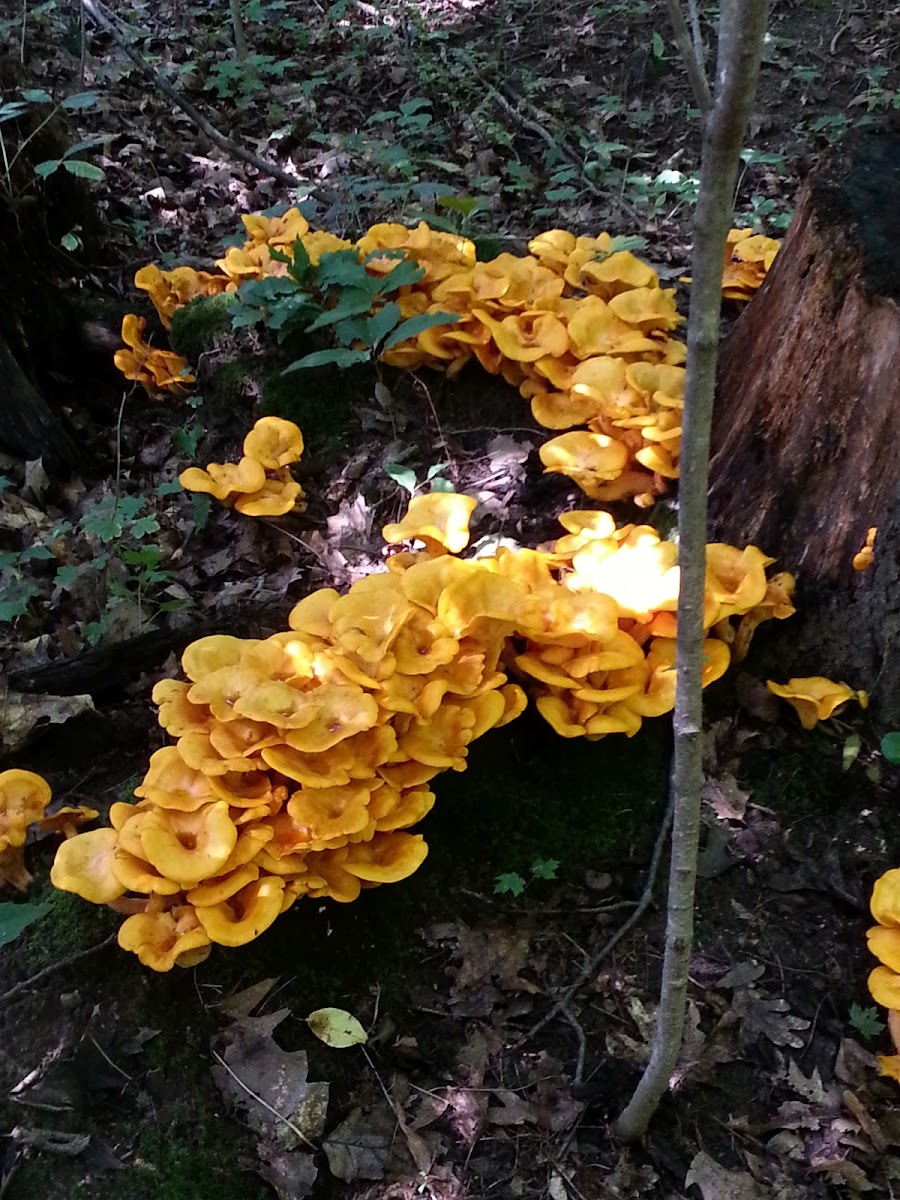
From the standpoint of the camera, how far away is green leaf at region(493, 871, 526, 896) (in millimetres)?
3373

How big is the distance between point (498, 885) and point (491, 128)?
8161 mm

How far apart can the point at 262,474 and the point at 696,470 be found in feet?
10.6

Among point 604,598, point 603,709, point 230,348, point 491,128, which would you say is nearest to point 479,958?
point 603,709

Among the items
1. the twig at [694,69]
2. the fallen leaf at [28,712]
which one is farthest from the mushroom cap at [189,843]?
Answer: the twig at [694,69]

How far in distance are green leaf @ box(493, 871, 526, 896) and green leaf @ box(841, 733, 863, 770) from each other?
1379mm

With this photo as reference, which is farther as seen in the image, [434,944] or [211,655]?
[434,944]

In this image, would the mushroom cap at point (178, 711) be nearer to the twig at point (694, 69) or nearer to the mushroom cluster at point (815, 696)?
the mushroom cluster at point (815, 696)

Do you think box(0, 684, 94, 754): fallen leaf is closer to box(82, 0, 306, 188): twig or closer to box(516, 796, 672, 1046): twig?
box(516, 796, 672, 1046): twig

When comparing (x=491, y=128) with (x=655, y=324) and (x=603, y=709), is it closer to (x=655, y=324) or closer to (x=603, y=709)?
(x=655, y=324)

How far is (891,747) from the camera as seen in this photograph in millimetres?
3490

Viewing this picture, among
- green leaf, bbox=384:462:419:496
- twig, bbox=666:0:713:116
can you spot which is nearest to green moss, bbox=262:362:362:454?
green leaf, bbox=384:462:419:496

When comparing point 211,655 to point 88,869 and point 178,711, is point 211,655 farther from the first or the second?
point 88,869

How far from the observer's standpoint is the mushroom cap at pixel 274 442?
16.0 feet

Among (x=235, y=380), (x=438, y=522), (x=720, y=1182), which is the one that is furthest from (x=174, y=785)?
(x=235, y=380)
